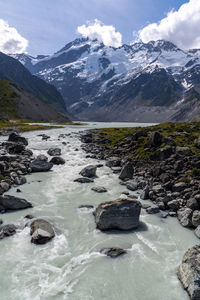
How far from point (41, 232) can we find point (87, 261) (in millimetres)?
4166

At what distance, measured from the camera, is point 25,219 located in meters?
19.3

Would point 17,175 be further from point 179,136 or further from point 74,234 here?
point 179,136

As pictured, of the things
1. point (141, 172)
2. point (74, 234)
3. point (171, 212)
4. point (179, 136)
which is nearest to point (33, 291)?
point (74, 234)

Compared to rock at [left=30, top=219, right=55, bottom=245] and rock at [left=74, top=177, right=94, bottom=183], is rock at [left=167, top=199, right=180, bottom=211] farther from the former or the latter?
rock at [left=74, top=177, right=94, bottom=183]

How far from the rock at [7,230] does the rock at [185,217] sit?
13373mm

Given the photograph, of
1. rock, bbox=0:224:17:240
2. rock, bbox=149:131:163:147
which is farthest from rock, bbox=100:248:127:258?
rock, bbox=149:131:163:147

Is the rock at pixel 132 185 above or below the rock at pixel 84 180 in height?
above

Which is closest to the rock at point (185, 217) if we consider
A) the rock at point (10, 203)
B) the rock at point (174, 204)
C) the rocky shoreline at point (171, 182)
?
the rocky shoreline at point (171, 182)

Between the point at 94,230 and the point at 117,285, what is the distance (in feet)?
19.3

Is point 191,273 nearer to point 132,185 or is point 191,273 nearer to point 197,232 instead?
point 197,232

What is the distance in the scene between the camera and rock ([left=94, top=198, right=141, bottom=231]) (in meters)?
18.0

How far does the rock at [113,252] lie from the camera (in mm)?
15136

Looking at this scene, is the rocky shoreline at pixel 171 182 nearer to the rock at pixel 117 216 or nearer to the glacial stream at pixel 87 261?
the glacial stream at pixel 87 261

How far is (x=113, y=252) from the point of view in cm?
1530
